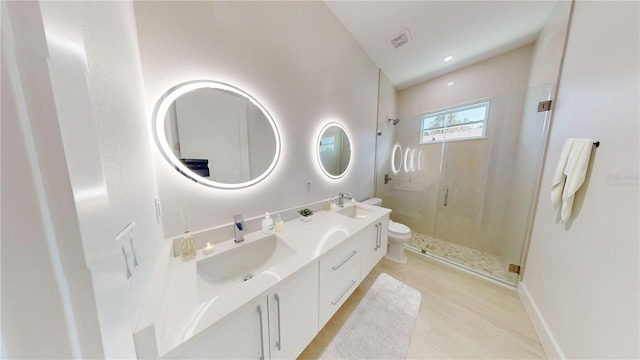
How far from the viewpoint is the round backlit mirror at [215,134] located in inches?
38.0

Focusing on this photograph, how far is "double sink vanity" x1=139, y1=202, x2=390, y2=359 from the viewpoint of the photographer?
62 centimetres

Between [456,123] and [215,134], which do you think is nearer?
[215,134]

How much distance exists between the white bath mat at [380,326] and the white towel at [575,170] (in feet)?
4.24

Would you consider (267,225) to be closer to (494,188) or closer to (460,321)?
(460,321)

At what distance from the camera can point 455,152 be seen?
2.48m

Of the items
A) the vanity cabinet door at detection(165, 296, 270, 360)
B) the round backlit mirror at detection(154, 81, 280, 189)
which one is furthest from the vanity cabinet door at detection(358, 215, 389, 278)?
the round backlit mirror at detection(154, 81, 280, 189)

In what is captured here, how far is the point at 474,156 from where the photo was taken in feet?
7.76

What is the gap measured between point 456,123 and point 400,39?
4.62 ft

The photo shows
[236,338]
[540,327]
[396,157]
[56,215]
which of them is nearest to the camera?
[56,215]

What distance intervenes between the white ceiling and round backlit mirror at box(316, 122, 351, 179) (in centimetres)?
110

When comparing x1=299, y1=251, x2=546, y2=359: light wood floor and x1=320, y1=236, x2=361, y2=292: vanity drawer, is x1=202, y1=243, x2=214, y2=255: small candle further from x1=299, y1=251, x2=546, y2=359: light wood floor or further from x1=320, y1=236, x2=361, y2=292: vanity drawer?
x1=299, y1=251, x2=546, y2=359: light wood floor

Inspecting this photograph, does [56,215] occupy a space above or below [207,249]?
above

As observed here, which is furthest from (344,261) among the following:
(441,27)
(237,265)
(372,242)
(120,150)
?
(441,27)

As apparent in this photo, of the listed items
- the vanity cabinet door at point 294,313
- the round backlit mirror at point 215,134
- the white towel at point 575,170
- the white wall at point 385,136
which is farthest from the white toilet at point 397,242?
the round backlit mirror at point 215,134
